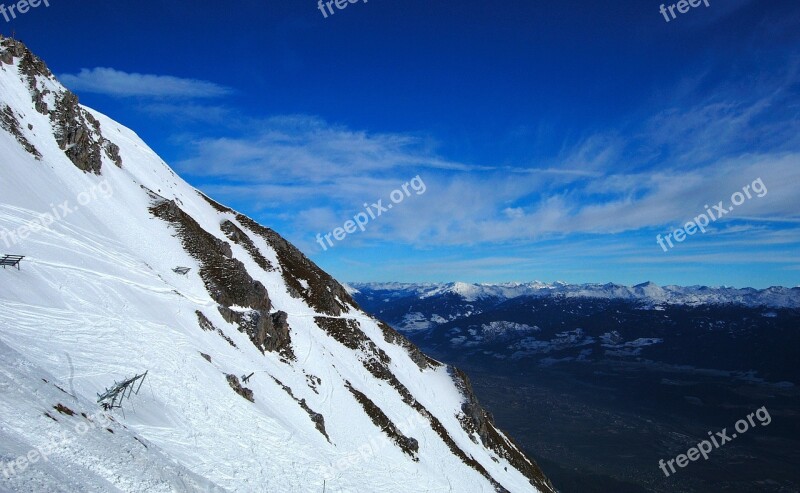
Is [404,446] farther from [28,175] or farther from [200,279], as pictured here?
[28,175]

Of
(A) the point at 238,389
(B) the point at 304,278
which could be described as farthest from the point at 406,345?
(A) the point at 238,389

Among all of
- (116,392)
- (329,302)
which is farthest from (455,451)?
(116,392)

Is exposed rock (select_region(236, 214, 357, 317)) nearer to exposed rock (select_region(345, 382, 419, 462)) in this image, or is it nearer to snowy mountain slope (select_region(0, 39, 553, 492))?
snowy mountain slope (select_region(0, 39, 553, 492))

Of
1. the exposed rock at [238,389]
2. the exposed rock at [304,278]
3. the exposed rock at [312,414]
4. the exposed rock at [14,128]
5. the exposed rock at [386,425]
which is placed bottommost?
the exposed rock at [386,425]

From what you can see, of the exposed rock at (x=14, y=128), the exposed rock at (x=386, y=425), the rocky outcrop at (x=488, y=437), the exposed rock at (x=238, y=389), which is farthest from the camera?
the rocky outcrop at (x=488, y=437)

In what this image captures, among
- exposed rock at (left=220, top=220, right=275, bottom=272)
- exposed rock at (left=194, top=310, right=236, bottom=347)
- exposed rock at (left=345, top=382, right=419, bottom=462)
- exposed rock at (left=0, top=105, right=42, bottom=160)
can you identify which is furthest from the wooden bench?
exposed rock at (left=220, top=220, right=275, bottom=272)

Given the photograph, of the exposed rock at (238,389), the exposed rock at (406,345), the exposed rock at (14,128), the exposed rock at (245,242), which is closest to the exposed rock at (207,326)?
the exposed rock at (238,389)

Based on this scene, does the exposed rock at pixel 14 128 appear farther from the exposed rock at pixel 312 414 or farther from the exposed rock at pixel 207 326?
the exposed rock at pixel 312 414

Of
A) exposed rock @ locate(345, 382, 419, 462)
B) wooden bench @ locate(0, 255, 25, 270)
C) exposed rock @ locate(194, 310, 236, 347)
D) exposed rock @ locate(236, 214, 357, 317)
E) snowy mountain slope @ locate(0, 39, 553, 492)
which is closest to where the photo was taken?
snowy mountain slope @ locate(0, 39, 553, 492)

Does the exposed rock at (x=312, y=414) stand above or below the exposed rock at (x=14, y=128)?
below

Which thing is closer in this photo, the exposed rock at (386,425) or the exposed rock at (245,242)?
the exposed rock at (386,425)
